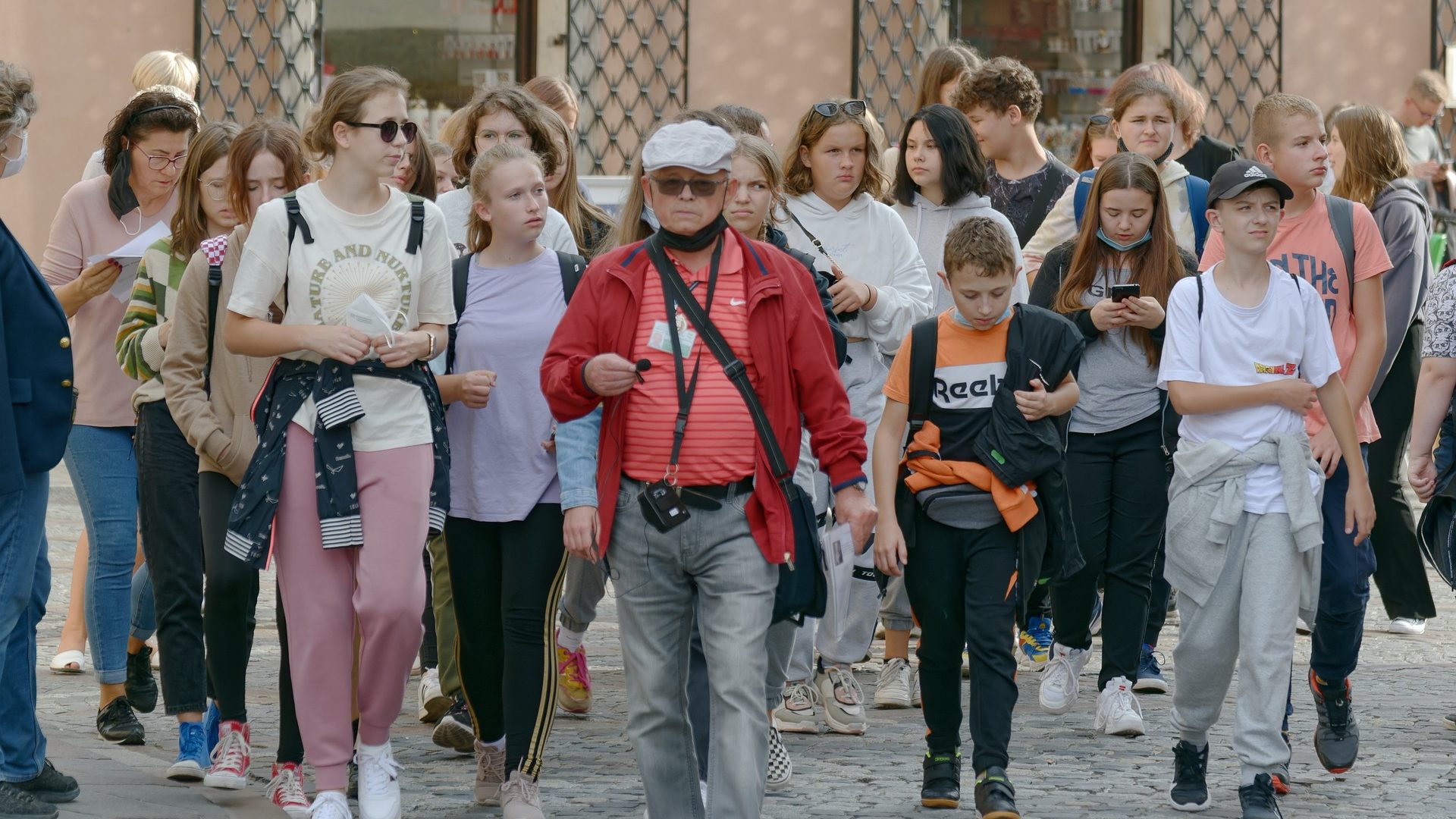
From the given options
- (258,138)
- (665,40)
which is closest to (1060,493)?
(258,138)

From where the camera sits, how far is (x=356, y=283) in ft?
17.7

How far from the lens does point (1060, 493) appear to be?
5.90 metres

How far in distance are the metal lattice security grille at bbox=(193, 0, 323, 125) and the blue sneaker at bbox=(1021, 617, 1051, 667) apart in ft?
24.4

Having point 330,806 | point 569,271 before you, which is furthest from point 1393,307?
point 330,806

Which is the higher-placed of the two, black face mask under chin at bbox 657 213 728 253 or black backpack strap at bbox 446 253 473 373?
black face mask under chin at bbox 657 213 728 253

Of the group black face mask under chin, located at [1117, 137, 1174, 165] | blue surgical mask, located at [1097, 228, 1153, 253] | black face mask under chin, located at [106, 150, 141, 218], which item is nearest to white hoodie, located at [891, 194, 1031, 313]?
blue surgical mask, located at [1097, 228, 1153, 253]

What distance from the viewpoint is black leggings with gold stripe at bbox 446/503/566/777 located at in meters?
5.61

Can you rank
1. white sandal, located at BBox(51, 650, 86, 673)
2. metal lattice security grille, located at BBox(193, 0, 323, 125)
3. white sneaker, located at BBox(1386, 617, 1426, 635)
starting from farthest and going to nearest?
metal lattice security grille, located at BBox(193, 0, 323, 125) → white sneaker, located at BBox(1386, 617, 1426, 635) → white sandal, located at BBox(51, 650, 86, 673)

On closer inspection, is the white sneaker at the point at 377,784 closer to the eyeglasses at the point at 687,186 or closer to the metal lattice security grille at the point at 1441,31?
the eyeglasses at the point at 687,186

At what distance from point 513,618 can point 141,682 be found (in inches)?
89.0

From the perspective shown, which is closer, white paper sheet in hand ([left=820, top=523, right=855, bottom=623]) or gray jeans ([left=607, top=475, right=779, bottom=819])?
gray jeans ([left=607, top=475, right=779, bottom=819])

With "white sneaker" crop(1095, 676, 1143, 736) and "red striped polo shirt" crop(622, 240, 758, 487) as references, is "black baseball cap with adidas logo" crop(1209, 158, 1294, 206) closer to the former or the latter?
"red striped polo shirt" crop(622, 240, 758, 487)

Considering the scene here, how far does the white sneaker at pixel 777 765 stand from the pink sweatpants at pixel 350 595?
126 cm

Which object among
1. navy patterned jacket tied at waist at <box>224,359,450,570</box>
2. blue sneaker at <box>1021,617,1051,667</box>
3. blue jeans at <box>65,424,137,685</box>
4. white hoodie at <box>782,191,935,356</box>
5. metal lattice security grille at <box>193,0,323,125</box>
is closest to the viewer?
navy patterned jacket tied at waist at <box>224,359,450,570</box>
